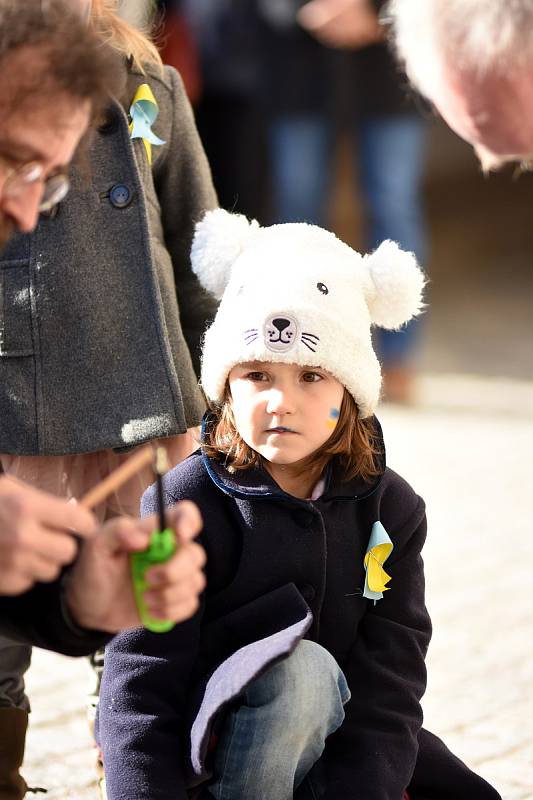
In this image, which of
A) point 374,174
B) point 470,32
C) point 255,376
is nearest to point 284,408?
point 255,376

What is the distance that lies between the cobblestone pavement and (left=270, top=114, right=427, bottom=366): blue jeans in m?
0.69

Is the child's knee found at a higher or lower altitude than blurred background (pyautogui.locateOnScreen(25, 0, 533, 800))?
higher

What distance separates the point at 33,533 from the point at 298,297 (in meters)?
0.79

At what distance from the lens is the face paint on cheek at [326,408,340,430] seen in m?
2.43

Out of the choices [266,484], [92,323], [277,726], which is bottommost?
[277,726]

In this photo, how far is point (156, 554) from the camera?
185cm

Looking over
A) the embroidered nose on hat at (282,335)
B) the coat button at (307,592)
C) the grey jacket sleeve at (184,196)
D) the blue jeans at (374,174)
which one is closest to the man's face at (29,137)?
the embroidered nose on hat at (282,335)

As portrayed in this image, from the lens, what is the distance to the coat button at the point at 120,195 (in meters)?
2.62

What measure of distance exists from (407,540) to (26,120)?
1.06 meters

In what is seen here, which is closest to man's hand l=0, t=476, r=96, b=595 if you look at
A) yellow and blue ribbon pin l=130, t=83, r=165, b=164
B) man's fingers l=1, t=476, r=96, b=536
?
man's fingers l=1, t=476, r=96, b=536

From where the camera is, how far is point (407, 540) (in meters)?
2.51

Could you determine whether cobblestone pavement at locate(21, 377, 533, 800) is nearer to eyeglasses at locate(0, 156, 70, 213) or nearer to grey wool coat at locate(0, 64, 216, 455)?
grey wool coat at locate(0, 64, 216, 455)

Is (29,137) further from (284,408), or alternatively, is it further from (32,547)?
(284,408)

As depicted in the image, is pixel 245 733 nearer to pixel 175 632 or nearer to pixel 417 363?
pixel 175 632
